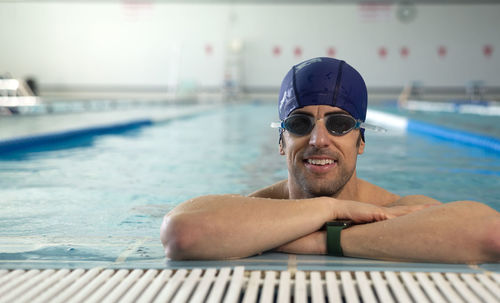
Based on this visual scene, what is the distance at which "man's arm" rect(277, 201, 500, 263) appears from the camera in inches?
60.4

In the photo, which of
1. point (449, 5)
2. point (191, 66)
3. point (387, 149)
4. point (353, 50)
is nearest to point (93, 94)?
point (191, 66)

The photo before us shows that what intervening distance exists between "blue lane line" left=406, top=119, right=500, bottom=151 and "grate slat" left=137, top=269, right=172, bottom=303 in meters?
4.80

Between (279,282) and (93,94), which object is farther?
(93,94)

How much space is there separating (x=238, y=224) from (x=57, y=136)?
17.3 ft

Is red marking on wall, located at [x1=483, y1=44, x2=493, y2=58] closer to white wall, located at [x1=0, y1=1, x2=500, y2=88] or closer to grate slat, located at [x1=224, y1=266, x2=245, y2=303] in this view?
white wall, located at [x1=0, y1=1, x2=500, y2=88]

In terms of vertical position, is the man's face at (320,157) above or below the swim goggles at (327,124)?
below

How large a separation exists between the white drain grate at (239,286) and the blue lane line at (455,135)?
4.51 m

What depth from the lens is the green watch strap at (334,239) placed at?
1.63 meters

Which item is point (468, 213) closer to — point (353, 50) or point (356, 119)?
point (356, 119)

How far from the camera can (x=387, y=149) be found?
19.3 ft

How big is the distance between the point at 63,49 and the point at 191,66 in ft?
14.9

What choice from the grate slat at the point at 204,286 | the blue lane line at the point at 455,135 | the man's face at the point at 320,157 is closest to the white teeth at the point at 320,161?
the man's face at the point at 320,157

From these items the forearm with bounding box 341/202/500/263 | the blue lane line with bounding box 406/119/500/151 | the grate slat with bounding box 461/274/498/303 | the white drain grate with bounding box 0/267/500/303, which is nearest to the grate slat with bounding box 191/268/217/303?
the white drain grate with bounding box 0/267/500/303

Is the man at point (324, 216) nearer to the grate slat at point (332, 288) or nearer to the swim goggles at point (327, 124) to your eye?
the swim goggles at point (327, 124)
